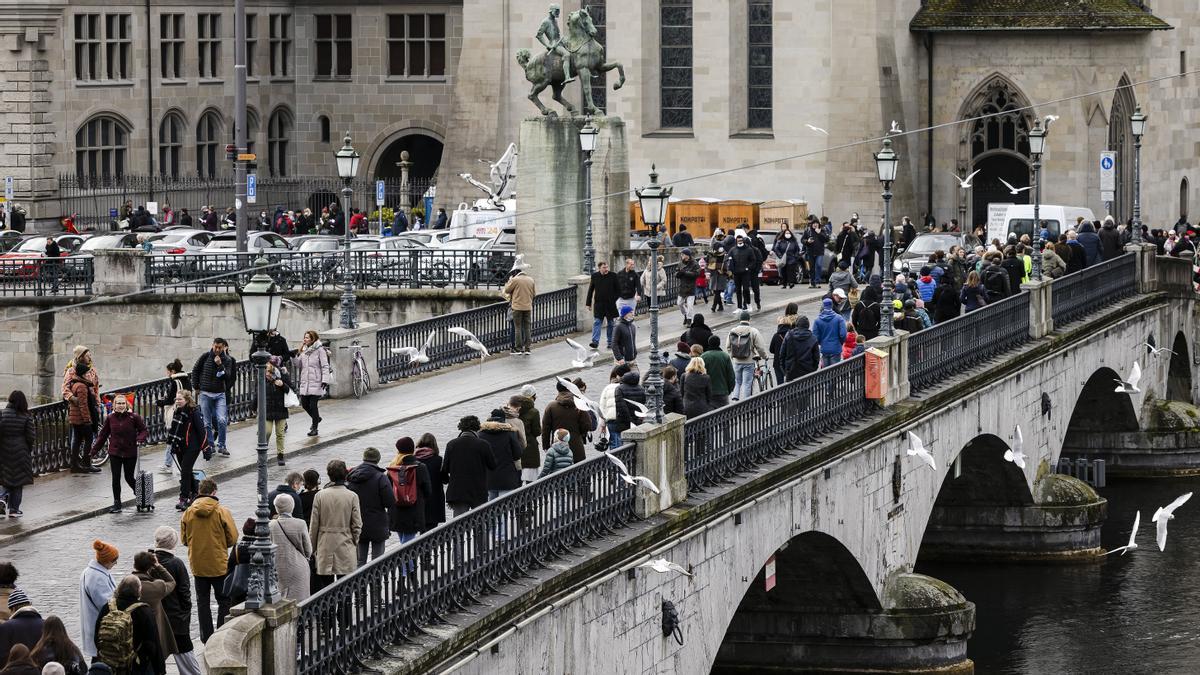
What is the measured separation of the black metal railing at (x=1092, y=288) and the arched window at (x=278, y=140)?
3371 centimetres

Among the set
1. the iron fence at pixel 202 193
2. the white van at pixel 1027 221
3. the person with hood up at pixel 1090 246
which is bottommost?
the person with hood up at pixel 1090 246

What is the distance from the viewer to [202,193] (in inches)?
2923

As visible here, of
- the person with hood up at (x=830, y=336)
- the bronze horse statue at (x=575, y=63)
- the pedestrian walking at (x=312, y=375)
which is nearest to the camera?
the pedestrian walking at (x=312, y=375)

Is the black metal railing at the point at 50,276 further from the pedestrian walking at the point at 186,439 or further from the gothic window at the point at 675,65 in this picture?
the pedestrian walking at the point at 186,439

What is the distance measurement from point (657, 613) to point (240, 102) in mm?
35670

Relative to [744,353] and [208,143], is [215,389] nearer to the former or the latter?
[744,353]

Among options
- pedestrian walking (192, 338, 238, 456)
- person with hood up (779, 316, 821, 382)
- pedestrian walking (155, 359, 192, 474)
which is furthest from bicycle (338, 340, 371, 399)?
person with hood up (779, 316, 821, 382)

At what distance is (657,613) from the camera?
26.1 meters

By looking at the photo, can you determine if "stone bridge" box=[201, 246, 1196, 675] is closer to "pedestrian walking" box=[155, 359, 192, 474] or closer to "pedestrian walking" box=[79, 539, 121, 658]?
"pedestrian walking" box=[79, 539, 121, 658]

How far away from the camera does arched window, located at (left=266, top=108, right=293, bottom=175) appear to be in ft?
258

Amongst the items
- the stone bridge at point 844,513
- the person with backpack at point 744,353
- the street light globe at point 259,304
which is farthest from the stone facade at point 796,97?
the street light globe at point 259,304

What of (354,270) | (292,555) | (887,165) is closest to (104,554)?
(292,555)

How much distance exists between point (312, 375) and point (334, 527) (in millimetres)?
10378

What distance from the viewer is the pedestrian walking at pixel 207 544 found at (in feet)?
73.7
